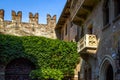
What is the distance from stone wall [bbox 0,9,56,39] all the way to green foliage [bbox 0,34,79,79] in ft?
29.4

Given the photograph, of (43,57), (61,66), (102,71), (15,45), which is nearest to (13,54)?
(15,45)

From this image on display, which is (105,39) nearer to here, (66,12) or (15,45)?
(15,45)

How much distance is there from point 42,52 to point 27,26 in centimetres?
1008

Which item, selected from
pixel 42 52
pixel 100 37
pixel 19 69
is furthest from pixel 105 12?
pixel 19 69

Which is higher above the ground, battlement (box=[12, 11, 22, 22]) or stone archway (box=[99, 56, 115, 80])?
battlement (box=[12, 11, 22, 22])

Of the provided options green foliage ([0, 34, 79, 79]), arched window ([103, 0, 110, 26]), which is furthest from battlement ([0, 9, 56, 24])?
arched window ([103, 0, 110, 26])

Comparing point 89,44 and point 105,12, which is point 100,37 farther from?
point 105,12

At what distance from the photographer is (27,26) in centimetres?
2927

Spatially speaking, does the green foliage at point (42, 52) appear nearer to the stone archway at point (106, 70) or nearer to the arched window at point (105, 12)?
the stone archway at point (106, 70)

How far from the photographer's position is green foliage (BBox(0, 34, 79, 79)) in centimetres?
1939

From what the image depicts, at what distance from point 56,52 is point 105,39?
738cm

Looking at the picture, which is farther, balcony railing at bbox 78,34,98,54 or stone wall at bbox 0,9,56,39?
stone wall at bbox 0,9,56,39

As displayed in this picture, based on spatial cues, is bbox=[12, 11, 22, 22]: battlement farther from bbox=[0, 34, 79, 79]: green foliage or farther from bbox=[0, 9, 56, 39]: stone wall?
bbox=[0, 34, 79, 79]: green foliage

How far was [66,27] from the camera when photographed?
25.5 m
